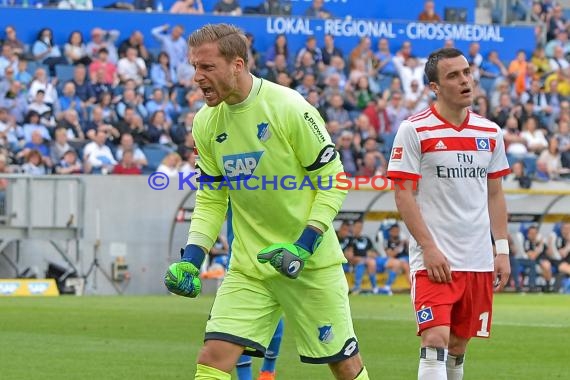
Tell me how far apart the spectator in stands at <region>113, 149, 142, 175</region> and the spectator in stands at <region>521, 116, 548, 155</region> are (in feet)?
30.8

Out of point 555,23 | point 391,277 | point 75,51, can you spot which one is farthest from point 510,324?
point 555,23

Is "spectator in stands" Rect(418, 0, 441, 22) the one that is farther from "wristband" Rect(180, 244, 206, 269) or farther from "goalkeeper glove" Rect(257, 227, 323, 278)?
"goalkeeper glove" Rect(257, 227, 323, 278)

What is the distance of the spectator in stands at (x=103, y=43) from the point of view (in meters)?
28.3

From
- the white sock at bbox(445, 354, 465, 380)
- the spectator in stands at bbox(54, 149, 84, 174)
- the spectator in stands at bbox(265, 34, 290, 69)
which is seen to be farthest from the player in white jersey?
the spectator in stands at bbox(265, 34, 290, 69)

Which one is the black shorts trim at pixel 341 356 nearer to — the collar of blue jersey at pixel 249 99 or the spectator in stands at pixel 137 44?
the collar of blue jersey at pixel 249 99

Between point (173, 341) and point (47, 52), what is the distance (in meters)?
14.0

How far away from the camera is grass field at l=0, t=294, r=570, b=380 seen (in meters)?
12.4

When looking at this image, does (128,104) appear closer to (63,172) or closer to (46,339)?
(63,172)

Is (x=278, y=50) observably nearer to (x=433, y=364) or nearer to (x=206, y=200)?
(x=433, y=364)

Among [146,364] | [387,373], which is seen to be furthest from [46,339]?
[387,373]

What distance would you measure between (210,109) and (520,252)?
20.8 meters

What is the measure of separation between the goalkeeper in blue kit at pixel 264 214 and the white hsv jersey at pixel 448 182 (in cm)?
114

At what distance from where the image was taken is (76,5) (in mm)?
→ 29578

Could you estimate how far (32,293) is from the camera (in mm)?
24078
